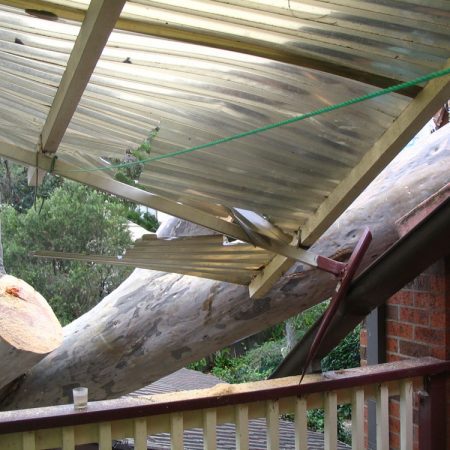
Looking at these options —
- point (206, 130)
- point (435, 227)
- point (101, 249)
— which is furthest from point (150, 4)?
point (101, 249)

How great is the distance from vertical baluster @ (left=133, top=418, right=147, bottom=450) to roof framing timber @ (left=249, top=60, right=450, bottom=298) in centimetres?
90

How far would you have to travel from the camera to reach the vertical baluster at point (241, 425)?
221 centimetres

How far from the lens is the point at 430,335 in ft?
9.29

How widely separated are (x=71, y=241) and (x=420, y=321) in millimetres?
9492

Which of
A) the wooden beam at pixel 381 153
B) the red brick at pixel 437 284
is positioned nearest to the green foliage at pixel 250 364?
the red brick at pixel 437 284

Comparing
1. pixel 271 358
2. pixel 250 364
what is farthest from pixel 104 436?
pixel 250 364

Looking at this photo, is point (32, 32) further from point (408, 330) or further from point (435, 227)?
point (408, 330)

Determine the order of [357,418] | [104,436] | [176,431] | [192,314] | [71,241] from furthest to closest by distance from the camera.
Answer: [71,241], [192,314], [357,418], [176,431], [104,436]

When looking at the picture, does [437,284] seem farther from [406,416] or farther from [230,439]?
[230,439]

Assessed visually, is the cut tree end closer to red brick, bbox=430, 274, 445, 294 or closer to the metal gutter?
the metal gutter

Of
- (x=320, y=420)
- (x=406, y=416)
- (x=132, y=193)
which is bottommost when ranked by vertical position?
(x=320, y=420)

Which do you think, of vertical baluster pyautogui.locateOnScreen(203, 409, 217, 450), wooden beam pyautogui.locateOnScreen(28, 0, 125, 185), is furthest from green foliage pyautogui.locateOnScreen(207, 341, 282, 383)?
wooden beam pyautogui.locateOnScreen(28, 0, 125, 185)

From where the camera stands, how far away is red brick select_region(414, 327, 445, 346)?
2750 millimetres

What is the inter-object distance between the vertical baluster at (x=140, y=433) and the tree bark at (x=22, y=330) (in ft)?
3.23
